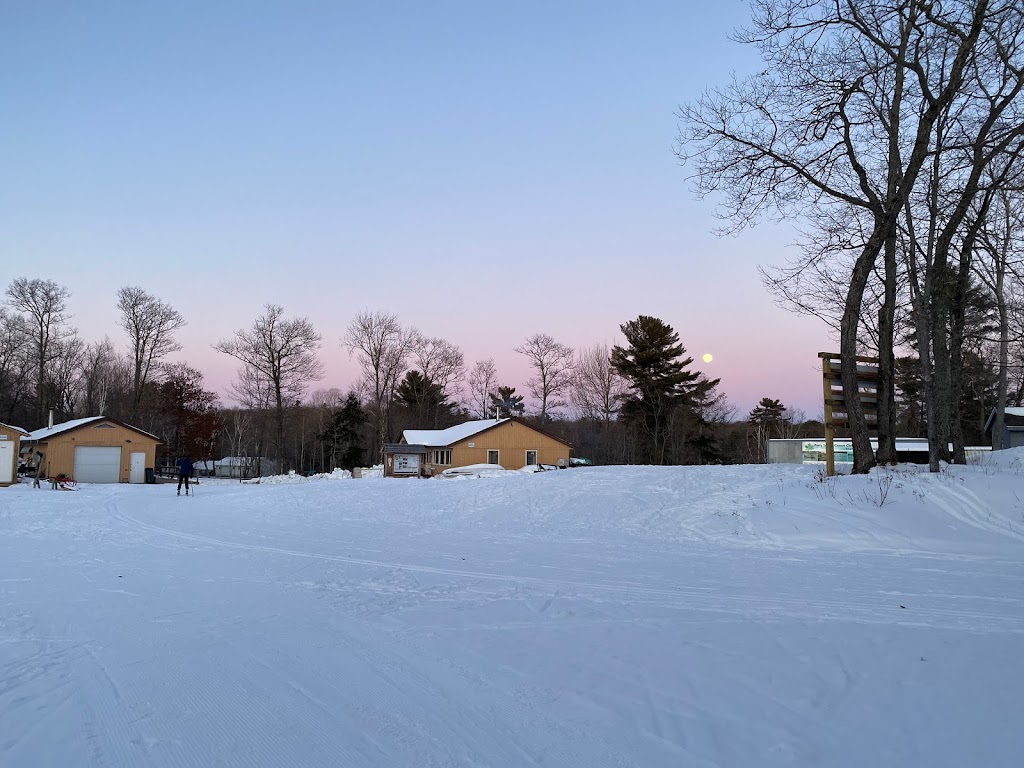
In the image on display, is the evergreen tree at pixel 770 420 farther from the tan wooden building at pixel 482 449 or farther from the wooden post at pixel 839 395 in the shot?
the wooden post at pixel 839 395

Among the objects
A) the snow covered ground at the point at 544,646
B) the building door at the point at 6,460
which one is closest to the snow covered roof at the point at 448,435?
the building door at the point at 6,460

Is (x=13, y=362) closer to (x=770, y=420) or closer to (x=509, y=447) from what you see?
(x=509, y=447)

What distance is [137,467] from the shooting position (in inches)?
1563

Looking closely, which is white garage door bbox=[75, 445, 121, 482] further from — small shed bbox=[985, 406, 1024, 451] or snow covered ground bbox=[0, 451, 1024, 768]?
small shed bbox=[985, 406, 1024, 451]

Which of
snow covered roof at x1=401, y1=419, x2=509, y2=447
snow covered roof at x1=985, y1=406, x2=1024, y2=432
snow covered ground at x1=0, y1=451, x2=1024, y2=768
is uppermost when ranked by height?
snow covered roof at x1=985, y1=406, x2=1024, y2=432

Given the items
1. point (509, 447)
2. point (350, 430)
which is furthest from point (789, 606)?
point (350, 430)

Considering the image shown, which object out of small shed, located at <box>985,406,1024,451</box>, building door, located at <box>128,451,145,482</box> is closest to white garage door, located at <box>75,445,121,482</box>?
building door, located at <box>128,451,145,482</box>

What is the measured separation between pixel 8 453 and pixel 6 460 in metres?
0.35

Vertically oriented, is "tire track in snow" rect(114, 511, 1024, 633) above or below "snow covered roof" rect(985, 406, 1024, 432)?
below

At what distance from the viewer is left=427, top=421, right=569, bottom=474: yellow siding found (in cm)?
4466

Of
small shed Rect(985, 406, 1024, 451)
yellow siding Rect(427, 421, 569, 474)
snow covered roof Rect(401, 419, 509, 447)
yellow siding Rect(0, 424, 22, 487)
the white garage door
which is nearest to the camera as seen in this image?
small shed Rect(985, 406, 1024, 451)

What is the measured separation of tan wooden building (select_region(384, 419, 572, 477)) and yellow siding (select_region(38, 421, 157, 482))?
49.6ft

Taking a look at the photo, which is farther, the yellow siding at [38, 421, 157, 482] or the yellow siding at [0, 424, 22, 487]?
the yellow siding at [38, 421, 157, 482]

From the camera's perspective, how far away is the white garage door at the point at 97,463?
3778 centimetres
